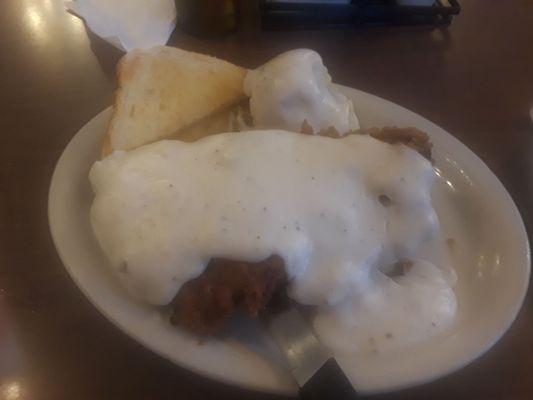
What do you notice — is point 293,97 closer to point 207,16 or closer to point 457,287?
point 457,287

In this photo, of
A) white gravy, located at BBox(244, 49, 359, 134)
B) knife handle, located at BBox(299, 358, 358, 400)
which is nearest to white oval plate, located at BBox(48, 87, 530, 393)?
knife handle, located at BBox(299, 358, 358, 400)

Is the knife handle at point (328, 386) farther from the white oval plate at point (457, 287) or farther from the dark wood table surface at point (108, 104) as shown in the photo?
the dark wood table surface at point (108, 104)

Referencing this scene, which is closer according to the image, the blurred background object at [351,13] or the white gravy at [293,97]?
the white gravy at [293,97]

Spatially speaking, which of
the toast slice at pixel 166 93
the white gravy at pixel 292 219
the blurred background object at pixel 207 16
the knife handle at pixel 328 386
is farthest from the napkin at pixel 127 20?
the knife handle at pixel 328 386

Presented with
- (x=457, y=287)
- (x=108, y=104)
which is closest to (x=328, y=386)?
(x=457, y=287)

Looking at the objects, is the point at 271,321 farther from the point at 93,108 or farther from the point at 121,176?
the point at 93,108

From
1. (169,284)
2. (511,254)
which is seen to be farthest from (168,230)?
(511,254)
